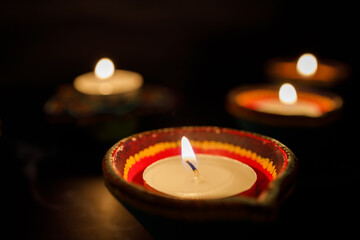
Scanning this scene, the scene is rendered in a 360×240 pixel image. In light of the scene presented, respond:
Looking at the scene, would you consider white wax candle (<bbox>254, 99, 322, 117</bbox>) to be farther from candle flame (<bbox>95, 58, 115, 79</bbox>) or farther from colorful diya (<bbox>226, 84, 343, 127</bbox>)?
candle flame (<bbox>95, 58, 115, 79</bbox>)

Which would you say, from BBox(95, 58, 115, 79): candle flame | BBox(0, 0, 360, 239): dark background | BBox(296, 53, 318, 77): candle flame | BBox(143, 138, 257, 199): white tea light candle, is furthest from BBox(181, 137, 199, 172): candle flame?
BBox(296, 53, 318, 77): candle flame

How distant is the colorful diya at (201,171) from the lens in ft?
1.21

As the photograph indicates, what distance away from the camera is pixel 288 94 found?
90 cm

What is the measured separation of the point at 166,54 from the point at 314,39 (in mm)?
724

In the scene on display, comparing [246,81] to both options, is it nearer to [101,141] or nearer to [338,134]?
[338,134]

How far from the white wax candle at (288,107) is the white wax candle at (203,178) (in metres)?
0.33

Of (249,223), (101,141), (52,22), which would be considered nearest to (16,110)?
(101,141)

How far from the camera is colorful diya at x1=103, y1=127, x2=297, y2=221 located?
0.37m

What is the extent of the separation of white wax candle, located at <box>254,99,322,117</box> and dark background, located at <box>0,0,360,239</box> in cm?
9

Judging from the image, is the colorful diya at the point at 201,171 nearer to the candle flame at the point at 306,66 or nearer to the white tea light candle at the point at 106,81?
the white tea light candle at the point at 106,81

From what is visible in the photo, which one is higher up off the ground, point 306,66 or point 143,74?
point 306,66

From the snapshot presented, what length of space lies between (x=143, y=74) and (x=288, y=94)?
0.69 meters

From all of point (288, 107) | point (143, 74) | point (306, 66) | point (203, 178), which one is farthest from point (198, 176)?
point (143, 74)

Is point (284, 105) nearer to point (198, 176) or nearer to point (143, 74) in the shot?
point (198, 176)
